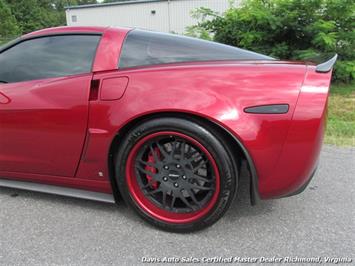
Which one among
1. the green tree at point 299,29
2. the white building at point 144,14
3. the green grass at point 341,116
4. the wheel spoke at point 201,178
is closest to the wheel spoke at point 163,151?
the wheel spoke at point 201,178

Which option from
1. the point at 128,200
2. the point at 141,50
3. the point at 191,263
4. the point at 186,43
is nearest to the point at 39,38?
the point at 141,50

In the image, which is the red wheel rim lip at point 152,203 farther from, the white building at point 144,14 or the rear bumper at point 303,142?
the white building at point 144,14

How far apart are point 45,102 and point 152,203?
1032mm

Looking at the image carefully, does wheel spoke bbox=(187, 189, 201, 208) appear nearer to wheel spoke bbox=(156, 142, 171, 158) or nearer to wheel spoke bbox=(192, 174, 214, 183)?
wheel spoke bbox=(192, 174, 214, 183)

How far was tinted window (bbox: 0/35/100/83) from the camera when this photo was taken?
8.86 ft

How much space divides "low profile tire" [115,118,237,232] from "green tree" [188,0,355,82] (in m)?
5.24

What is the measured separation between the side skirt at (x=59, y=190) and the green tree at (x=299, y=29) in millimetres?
5427

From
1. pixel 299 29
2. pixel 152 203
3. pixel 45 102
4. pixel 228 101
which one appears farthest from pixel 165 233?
pixel 299 29

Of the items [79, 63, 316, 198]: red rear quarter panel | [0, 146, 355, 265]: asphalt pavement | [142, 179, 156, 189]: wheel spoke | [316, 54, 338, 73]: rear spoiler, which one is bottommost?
[0, 146, 355, 265]: asphalt pavement

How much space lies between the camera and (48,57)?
2803mm

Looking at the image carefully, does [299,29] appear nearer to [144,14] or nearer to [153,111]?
[153,111]

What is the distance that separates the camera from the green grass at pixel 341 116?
455 cm

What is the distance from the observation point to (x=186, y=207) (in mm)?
2555

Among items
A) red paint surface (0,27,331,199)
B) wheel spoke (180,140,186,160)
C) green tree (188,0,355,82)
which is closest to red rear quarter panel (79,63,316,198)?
red paint surface (0,27,331,199)
